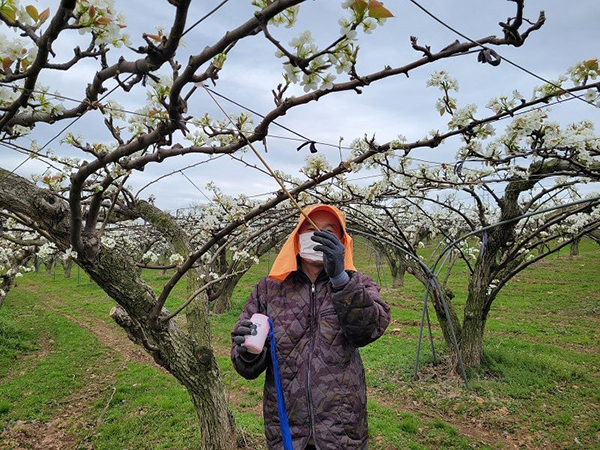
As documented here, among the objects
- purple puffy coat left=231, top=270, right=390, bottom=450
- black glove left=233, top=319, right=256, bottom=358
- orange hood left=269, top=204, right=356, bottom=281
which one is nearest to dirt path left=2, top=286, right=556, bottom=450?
purple puffy coat left=231, top=270, right=390, bottom=450

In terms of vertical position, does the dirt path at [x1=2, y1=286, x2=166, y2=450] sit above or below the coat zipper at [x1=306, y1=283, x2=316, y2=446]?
below

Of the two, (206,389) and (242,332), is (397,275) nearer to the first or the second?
(206,389)

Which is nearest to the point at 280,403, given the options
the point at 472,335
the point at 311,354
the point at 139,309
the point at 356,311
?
the point at 311,354

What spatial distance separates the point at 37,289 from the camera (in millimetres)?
18766

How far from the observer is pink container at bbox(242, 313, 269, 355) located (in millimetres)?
1792

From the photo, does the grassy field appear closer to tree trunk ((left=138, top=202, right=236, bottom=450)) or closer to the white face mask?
tree trunk ((left=138, top=202, right=236, bottom=450))

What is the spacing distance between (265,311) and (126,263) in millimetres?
1232

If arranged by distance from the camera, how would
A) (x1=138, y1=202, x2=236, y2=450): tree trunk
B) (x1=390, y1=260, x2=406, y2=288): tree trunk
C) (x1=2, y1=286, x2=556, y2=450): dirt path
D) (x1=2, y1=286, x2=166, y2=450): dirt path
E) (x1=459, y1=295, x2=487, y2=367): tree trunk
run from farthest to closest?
(x1=390, y1=260, x2=406, y2=288): tree trunk
(x1=459, y1=295, x2=487, y2=367): tree trunk
(x1=2, y1=286, x2=166, y2=450): dirt path
(x1=2, y1=286, x2=556, y2=450): dirt path
(x1=138, y1=202, x2=236, y2=450): tree trunk

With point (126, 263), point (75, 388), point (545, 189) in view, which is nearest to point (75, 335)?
point (75, 388)

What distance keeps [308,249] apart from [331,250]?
0.99ft

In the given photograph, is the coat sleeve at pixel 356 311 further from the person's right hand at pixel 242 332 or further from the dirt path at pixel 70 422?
the dirt path at pixel 70 422

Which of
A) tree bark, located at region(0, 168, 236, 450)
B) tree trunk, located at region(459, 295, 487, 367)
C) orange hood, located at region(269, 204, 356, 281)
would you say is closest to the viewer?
orange hood, located at region(269, 204, 356, 281)

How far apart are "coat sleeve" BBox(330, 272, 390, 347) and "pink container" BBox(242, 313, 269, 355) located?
371 millimetres

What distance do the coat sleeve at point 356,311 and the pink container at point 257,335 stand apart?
1.22 feet
